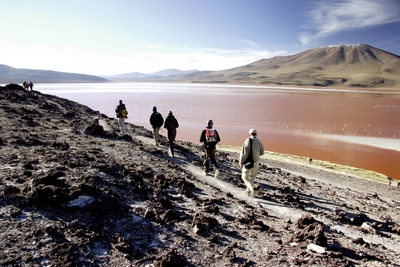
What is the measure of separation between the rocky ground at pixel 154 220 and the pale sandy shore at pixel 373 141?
60.3 feet

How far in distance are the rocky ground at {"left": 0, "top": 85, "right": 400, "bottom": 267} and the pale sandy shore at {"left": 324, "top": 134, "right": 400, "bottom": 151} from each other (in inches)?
723

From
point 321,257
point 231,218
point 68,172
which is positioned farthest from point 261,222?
point 68,172

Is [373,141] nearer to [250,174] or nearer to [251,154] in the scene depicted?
[250,174]

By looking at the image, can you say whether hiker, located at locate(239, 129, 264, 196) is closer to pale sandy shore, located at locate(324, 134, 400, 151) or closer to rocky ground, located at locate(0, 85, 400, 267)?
rocky ground, located at locate(0, 85, 400, 267)

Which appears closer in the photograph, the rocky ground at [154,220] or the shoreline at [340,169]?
the rocky ground at [154,220]

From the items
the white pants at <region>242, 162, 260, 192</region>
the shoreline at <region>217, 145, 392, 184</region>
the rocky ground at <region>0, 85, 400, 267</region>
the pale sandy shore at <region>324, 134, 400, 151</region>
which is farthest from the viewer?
the pale sandy shore at <region>324, 134, 400, 151</region>

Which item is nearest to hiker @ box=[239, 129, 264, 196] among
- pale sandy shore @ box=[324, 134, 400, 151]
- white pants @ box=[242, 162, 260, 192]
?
white pants @ box=[242, 162, 260, 192]

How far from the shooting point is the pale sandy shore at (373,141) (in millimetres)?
24719

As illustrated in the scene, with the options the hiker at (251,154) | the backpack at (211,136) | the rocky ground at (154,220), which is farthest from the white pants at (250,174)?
the backpack at (211,136)

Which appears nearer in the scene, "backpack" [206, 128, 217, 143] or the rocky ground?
the rocky ground

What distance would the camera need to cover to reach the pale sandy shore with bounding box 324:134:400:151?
973 inches

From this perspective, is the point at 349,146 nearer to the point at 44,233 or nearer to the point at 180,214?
the point at 180,214

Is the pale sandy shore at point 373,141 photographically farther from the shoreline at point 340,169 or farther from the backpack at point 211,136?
the backpack at point 211,136

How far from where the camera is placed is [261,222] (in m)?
5.84
